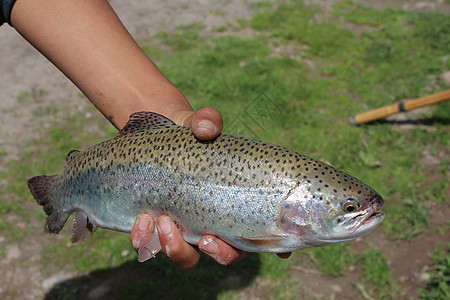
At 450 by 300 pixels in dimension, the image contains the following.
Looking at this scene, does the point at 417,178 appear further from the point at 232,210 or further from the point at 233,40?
the point at 233,40

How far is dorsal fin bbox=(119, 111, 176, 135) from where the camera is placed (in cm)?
309

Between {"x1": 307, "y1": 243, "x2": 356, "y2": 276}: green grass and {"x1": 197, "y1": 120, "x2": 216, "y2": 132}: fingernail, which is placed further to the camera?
{"x1": 307, "y1": 243, "x2": 356, "y2": 276}: green grass

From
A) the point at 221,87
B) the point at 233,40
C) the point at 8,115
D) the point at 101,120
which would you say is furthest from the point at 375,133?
the point at 8,115

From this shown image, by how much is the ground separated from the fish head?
2.57 metres

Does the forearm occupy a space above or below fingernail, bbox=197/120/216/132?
above

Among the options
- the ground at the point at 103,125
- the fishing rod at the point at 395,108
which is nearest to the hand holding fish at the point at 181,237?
the ground at the point at 103,125

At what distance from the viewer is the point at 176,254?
120 inches

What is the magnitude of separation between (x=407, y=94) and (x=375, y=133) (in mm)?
1675

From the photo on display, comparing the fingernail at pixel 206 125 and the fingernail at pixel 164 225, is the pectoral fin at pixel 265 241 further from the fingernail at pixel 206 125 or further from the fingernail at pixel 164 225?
the fingernail at pixel 206 125

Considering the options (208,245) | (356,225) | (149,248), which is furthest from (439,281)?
(149,248)

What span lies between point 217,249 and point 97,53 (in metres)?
2.03

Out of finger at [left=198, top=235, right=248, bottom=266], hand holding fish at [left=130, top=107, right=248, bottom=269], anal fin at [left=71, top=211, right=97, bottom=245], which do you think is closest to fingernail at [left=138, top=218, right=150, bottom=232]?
hand holding fish at [left=130, top=107, right=248, bottom=269]

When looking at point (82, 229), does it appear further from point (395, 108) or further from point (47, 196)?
point (395, 108)

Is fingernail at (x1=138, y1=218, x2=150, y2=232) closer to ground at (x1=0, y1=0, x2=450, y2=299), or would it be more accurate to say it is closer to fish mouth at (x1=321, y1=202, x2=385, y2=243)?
fish mouth at (x1=321, y1=202, x2=385, y2=243)
